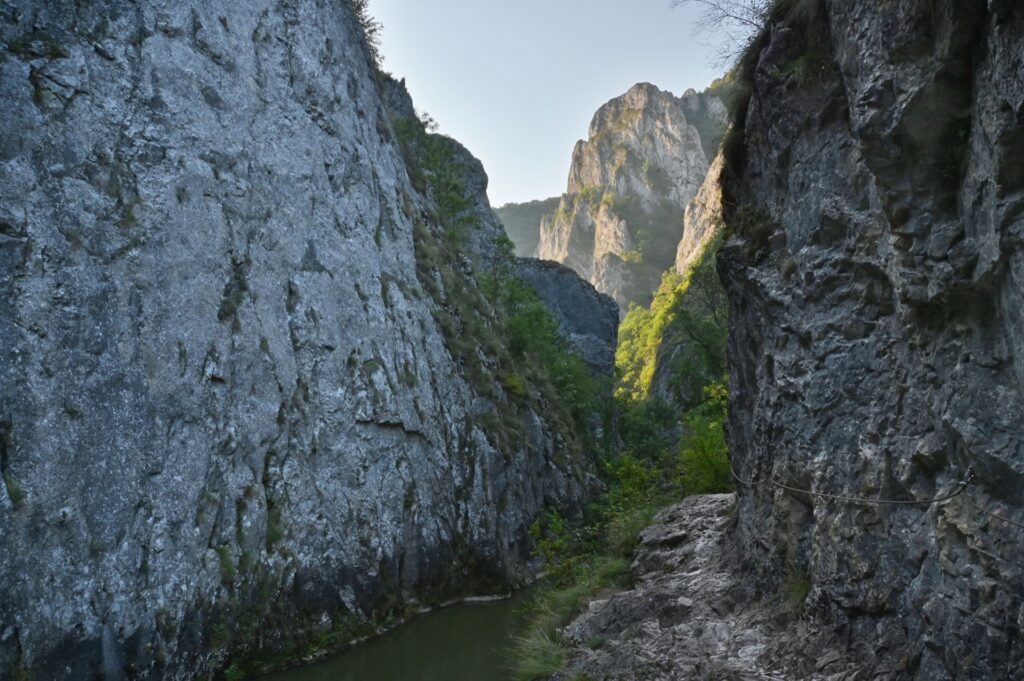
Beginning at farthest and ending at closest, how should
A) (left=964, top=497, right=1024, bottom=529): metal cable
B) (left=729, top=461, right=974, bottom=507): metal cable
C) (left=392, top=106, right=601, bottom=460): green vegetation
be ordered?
(left=392, top=106, right=601, bottom=460): green vegetation
(left=729, top=461, right=974, bottom=507): metal cable
(left=964, top=497, right=1024, bottom=529): metal cable

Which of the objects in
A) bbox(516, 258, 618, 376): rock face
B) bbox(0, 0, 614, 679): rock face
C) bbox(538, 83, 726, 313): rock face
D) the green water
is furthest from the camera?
bbox(538, 83, 726, 313): rock face

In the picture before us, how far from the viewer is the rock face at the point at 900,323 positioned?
418 centimetres

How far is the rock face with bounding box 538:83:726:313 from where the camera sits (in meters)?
103

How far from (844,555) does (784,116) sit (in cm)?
478

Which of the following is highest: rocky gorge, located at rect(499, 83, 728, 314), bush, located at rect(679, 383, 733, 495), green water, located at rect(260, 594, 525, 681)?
rocky gorge, located at rect(499, 83, 728, 314)

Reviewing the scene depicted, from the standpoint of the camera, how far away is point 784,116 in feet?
26.3

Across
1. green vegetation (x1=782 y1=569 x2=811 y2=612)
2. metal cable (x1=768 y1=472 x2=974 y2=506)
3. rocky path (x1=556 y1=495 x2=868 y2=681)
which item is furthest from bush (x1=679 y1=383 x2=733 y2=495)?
green vegetation (x1=782 y1=569 x2=811 y2=612)

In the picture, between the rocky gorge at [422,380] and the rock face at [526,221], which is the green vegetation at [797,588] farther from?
the rock face at [526,221]

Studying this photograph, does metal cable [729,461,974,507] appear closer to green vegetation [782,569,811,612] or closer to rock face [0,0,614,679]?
green vegetation [782,569,811,612]

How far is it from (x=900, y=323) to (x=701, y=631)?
12.8ft

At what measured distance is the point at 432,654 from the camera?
12555 mm

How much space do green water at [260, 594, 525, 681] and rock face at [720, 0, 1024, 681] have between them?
551 cm

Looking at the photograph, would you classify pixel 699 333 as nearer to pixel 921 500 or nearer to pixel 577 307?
pixel 577 307

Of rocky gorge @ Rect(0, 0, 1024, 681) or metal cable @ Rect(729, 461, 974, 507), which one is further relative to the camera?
rocky gorge @ Rect(0, 0, 1024, 681)
